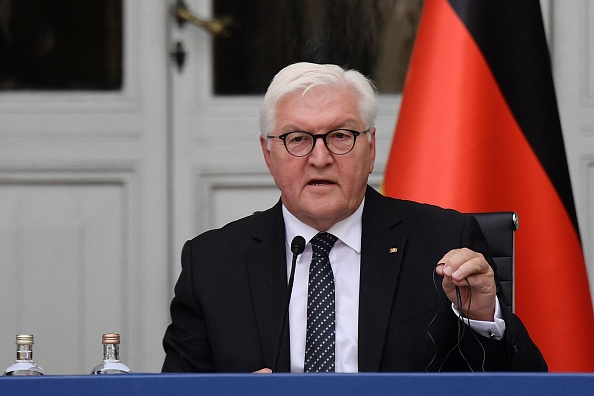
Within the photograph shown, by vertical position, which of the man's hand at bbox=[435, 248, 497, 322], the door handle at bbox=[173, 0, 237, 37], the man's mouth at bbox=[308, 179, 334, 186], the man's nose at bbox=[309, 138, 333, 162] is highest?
the door handle at bbox=[173, 0, 237, 37]

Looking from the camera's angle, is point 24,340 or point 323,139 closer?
point 24,340

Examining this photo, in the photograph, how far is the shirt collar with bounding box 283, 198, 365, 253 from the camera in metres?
2.44

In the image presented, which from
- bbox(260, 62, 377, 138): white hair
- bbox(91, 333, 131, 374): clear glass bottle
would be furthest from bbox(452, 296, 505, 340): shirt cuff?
bbox(91, 333, 131, 374): clear glass bottle

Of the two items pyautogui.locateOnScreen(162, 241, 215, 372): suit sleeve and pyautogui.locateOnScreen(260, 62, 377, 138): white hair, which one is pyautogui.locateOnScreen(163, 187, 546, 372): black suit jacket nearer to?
pyautogui.locateOnScreen(162, 241, 215, 372): suit sleeve

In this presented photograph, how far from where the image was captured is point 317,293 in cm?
236

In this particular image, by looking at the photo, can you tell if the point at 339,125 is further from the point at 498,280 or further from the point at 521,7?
the point at 521,7

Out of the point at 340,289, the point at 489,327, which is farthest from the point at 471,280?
the point at 340,289

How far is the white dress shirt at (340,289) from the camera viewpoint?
7.59 ft

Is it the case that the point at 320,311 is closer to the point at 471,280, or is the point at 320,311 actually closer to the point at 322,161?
the point at 322,161

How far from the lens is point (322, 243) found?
95.6 inches

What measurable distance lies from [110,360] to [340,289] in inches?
24.8

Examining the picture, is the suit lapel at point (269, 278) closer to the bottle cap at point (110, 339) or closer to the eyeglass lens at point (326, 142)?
the eyeglass lens at point (326, 142)

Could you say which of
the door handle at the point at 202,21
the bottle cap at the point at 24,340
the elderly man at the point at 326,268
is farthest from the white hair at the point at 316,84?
the door handle at the point at 202,21

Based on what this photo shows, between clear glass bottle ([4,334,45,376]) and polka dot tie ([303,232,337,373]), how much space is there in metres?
0.62
